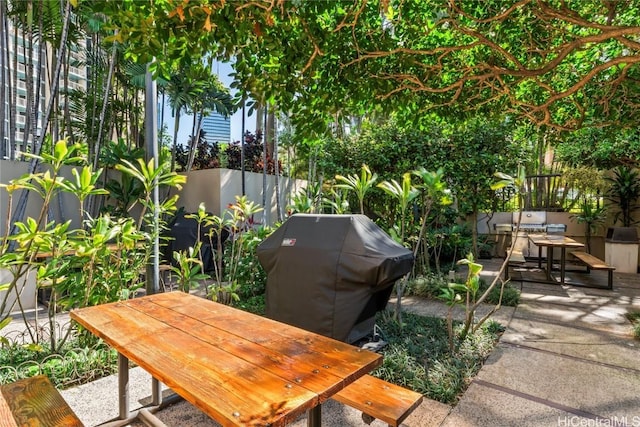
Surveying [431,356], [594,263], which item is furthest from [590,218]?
[431,356]

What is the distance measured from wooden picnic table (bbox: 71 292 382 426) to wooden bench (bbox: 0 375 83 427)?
13.2 inches

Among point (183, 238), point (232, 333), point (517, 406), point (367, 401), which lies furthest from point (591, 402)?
point (183, 238)

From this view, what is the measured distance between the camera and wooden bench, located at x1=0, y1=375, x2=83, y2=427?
135 cm

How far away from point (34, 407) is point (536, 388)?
2.82 metres

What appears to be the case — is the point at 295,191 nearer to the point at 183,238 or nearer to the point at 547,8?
the point at 183,238

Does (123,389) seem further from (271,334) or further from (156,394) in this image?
(271,334)

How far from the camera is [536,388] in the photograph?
2223 mm

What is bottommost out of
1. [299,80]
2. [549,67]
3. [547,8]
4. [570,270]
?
[570,270]

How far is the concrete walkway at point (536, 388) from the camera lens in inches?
75.7

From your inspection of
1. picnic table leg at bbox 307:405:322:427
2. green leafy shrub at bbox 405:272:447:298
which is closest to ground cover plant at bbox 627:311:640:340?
green leafy shrub at bbox 405:272:447:298

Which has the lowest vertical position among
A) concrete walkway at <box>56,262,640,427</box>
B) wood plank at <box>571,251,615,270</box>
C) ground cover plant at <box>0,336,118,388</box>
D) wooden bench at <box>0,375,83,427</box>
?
concrete walkway at <box>56,262,640,427</box>

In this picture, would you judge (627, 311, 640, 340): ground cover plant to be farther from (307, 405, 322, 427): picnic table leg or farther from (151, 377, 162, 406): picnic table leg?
(151, 377, 162, 406): picnic table leg

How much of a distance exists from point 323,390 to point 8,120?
7570 millimetres

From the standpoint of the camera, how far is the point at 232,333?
1497 millimetres
